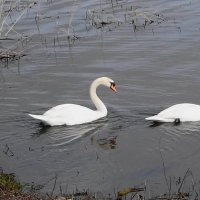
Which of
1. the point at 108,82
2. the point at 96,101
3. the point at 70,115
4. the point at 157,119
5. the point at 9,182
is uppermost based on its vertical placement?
the point at 108,82

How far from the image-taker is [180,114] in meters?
12.2

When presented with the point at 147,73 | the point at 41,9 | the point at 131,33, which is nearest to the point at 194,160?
the point at 147,73

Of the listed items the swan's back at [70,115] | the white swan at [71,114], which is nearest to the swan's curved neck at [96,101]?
the white swan at [71,114]

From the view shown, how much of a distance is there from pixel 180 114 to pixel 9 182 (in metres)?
4.28

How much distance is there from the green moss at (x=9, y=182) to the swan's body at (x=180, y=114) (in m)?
3.35

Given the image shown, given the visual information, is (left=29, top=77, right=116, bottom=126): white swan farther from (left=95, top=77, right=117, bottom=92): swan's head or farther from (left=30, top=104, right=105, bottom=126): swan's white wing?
(left=95, top=77, right=117, bottom=92): swan's head

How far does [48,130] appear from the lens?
40.2 feet

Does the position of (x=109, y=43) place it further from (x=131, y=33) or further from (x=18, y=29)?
(x=18, y=29)

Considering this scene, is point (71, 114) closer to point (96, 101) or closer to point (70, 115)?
point (70, 115)

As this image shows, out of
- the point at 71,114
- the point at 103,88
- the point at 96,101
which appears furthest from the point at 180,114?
the point at 103,88

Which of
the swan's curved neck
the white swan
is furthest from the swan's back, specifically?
the swan's curved neck

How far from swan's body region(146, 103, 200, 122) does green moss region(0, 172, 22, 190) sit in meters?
3.35

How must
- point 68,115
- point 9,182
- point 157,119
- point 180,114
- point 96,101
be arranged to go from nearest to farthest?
point 9,182 < point 157,119 < point 180,114 < point 68,115 < point 96,101

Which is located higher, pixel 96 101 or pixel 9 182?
pixel 96 101
